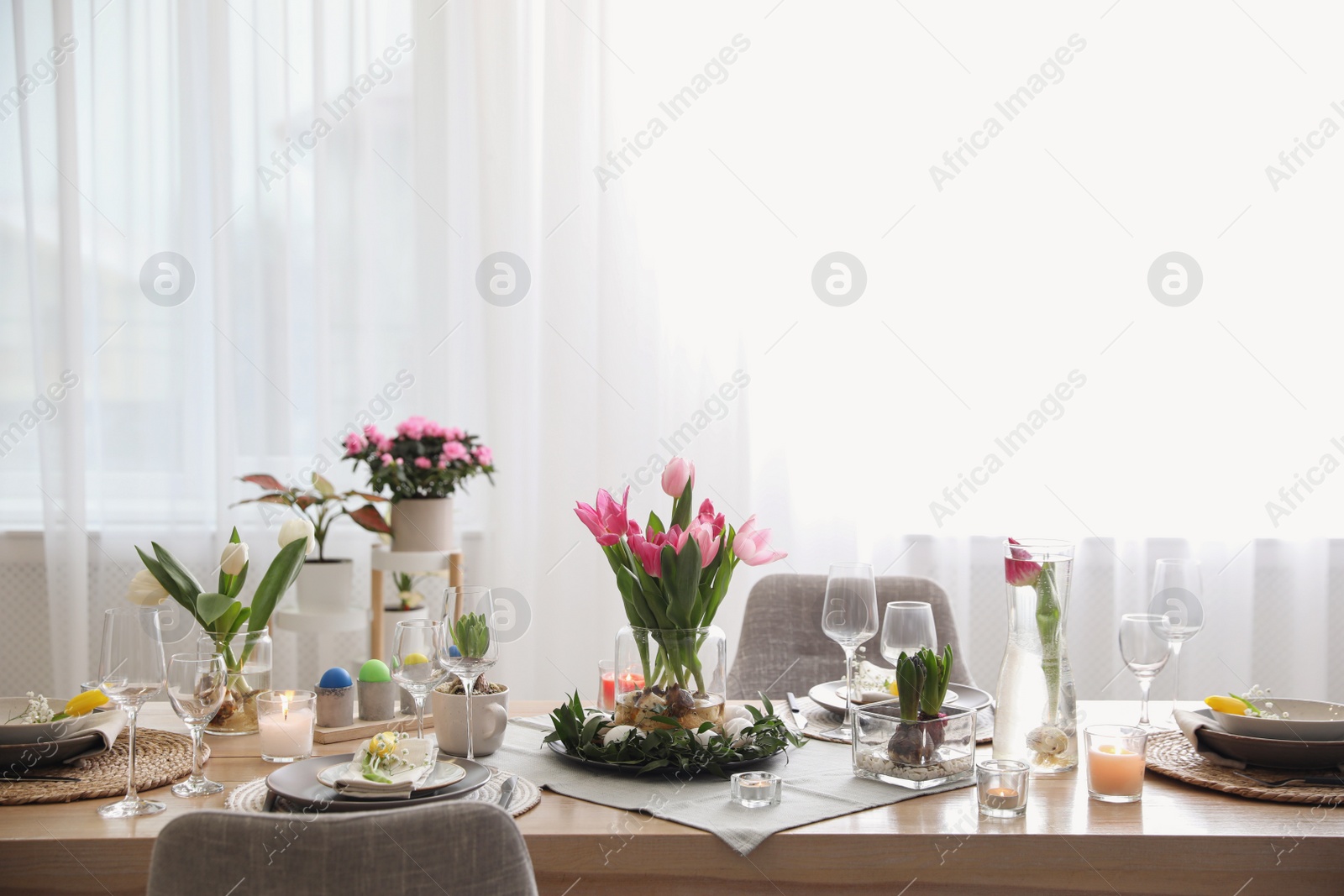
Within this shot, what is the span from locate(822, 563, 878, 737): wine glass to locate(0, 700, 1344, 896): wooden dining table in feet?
1.33

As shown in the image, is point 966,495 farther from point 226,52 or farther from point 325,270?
point 226,52

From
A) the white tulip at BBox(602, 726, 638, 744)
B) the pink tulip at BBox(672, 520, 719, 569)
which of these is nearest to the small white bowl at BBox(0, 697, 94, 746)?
the white tulip at BBox(602, 726, 638, 744)

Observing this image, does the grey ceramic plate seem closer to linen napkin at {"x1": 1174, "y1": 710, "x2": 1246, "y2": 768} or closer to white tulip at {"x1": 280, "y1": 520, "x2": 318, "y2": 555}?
linen napkin at {"x1": 1174, "y1": 710, "x2": 1246, "y2": 768}

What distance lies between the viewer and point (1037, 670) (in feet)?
4.25

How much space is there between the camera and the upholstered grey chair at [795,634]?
2033mm

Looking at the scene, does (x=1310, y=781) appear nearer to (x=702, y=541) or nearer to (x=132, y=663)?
(x=702, y=541)

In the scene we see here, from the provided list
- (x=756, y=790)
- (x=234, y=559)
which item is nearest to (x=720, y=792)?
(x=756, y=790)

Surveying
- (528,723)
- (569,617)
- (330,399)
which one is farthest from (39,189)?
(528,723)

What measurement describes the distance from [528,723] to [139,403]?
6.74 feet

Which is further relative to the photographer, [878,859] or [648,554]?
[648,554]

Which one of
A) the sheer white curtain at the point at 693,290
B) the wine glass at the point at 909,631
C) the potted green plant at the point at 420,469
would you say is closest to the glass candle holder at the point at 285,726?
the wine glass at the point at 909,631

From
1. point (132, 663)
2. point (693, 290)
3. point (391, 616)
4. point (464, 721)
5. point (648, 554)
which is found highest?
point (693, 290)

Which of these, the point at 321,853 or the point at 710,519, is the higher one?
the point at 710,519

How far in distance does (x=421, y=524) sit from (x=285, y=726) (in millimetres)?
1201
